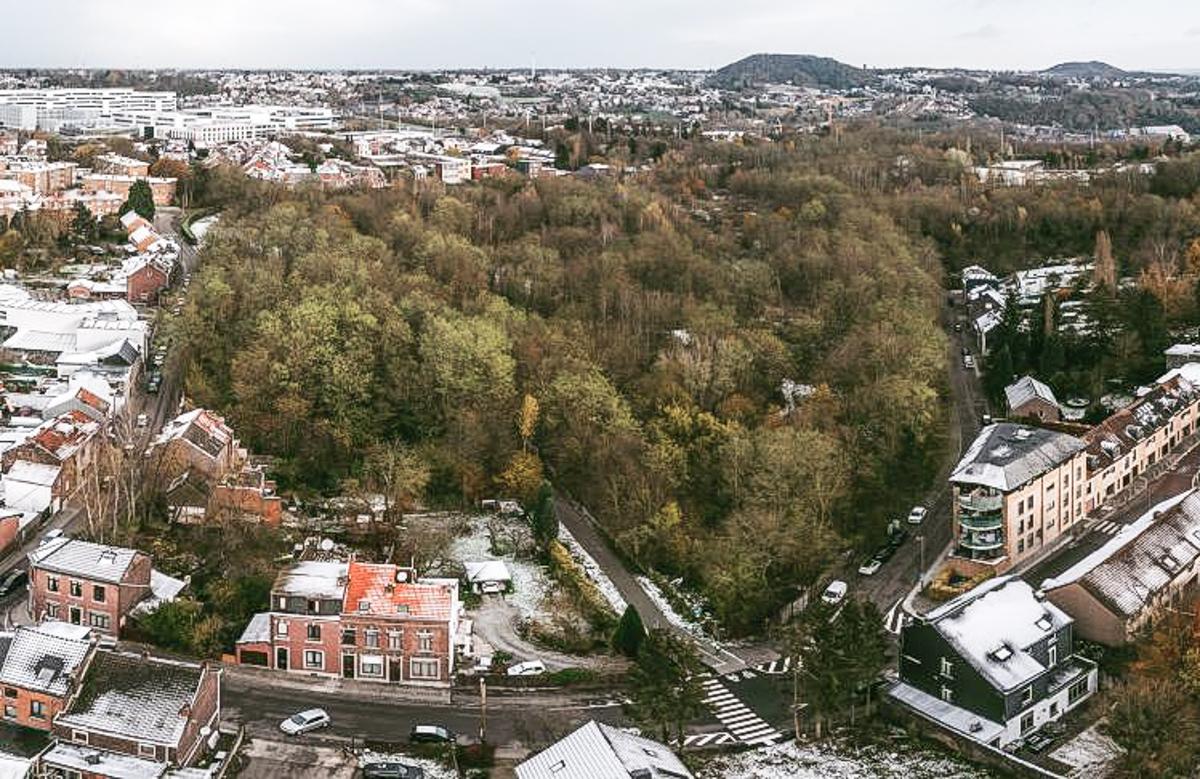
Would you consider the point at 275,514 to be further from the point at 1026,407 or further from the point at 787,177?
the point at 787,177

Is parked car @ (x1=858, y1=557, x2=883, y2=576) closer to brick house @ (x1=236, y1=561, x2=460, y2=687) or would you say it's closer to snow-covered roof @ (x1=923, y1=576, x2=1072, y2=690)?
snow-covered roof @ (x1=923, y1=576, x2=1072, y2=690)

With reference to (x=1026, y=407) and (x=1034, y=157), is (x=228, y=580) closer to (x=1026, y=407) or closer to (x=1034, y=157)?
(x=1026, y=407)

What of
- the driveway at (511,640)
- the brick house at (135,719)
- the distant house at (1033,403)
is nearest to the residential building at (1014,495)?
the distant house at (1033,403)

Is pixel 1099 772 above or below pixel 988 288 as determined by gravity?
below

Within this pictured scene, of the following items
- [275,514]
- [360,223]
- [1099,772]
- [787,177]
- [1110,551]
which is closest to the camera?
[1099,772]

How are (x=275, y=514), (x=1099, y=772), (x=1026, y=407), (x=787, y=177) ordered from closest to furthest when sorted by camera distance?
(x=1099, y=772) → (x=275, y=514) → (x=1026, y=407) → (x=787, y=177)

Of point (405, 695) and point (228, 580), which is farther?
point (228, 580)

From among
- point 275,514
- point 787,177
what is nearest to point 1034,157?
point 787,177

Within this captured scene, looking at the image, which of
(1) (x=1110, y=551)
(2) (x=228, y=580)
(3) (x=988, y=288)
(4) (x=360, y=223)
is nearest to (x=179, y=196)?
(4) (x=360, y=223)

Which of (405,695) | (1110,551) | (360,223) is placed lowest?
(405,695)
